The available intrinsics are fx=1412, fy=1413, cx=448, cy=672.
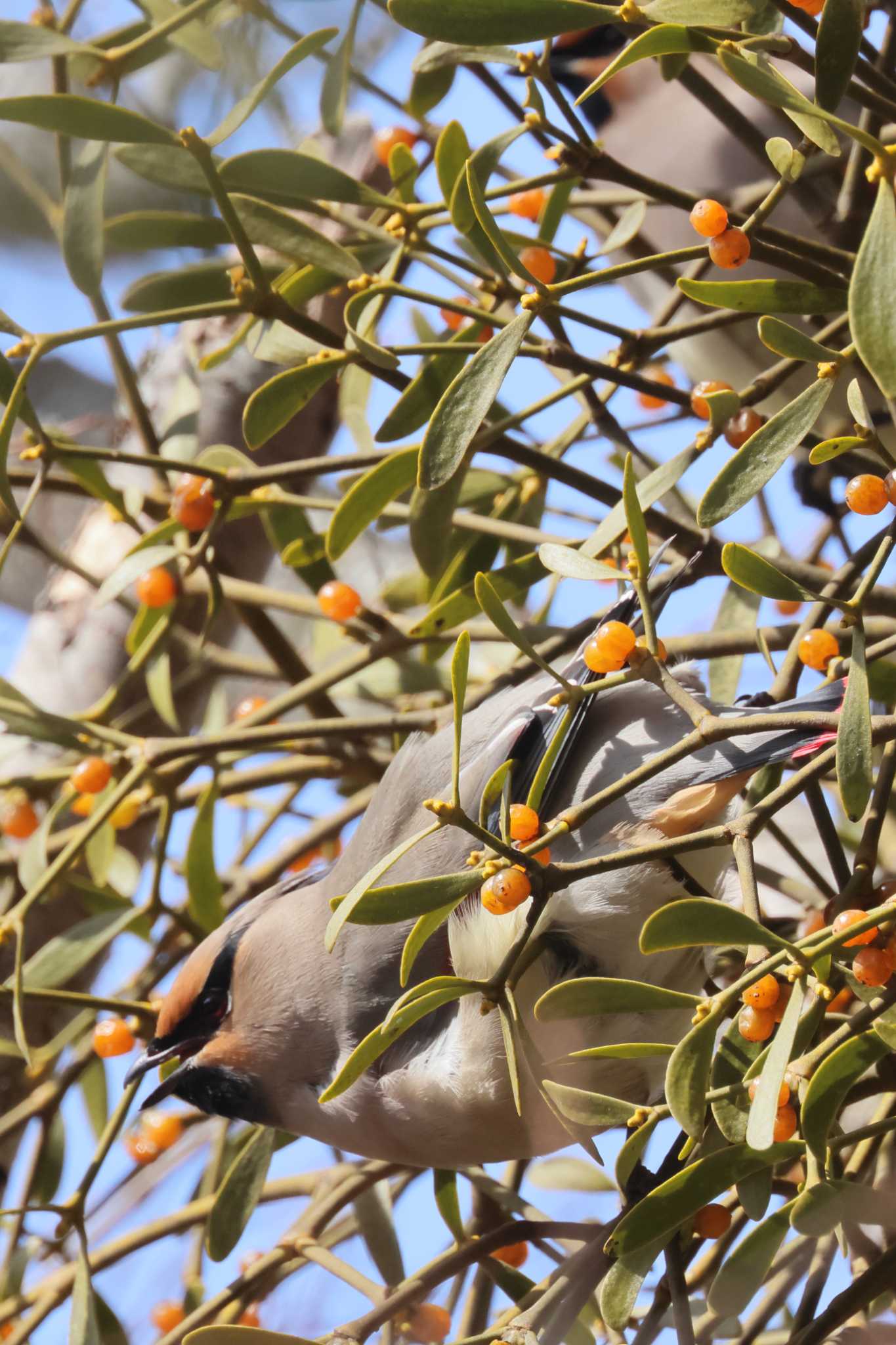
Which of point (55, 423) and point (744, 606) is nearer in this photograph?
point (744, 606)

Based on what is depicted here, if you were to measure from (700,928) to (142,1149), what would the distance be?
39.9 inches

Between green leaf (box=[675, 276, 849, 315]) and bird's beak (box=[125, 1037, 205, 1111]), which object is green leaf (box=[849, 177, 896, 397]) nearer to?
green leaf (box=[675, 276, 849, 315])

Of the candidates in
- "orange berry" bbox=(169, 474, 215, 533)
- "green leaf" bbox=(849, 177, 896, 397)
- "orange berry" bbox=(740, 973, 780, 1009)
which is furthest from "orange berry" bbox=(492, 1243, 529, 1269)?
"green leaf" bbox=(849, 177, 896, 397)

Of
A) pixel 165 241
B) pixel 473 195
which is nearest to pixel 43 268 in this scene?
pixel 165 241

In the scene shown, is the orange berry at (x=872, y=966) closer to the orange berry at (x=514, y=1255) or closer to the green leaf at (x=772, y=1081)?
the green leaf at (x=772, y=1081)

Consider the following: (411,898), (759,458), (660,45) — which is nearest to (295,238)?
(660,45)

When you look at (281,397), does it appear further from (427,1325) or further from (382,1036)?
(427,1325)

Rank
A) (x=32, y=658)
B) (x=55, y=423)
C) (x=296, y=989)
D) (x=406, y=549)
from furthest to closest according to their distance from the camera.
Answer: (x=406, y=549), (x=32, y=658), (x=55, y=423), (x=296, y=989)

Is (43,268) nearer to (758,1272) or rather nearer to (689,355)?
(689,355)

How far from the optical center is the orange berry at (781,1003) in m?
0.90

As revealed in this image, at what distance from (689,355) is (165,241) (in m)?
0.97

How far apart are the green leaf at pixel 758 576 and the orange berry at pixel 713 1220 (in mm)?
456

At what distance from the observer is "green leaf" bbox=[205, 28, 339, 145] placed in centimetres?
106

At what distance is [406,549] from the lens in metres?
2.49
